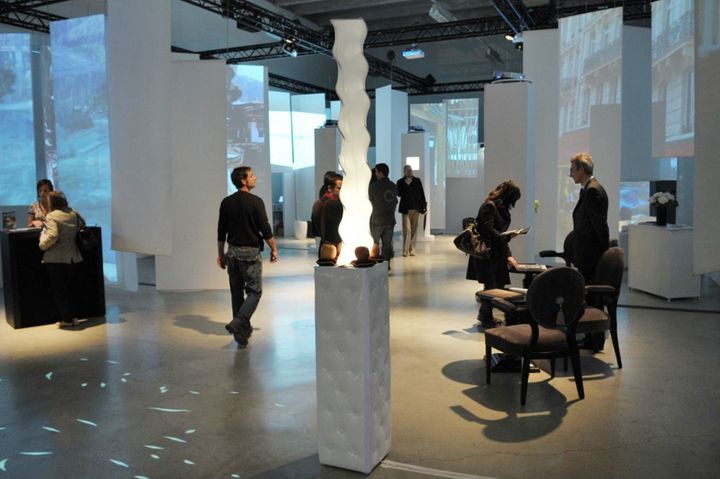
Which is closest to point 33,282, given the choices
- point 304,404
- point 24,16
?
point 304,404

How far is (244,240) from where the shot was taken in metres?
5.25

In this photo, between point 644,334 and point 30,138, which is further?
point 30,138

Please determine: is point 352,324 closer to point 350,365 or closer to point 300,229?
point 350,365

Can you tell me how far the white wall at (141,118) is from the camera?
18.2ft

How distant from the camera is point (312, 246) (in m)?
13.6

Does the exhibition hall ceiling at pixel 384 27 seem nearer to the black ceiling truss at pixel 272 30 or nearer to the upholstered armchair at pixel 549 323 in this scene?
the black ceiling truss at pixel 272 30

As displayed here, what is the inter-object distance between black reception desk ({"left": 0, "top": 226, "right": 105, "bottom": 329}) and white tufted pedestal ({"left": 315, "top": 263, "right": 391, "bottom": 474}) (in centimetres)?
426

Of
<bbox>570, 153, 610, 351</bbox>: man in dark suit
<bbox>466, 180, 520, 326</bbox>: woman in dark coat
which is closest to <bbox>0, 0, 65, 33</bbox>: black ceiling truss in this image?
<bbox>466, 180, 520, 326</bbox>: woman in dark coat

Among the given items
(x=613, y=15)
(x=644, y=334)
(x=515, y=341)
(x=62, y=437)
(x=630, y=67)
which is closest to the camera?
(x=62, y=437)

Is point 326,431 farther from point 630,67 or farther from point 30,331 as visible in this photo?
point 630,67

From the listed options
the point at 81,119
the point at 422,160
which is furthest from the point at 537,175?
the point at 81,119

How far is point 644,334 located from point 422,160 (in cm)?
960

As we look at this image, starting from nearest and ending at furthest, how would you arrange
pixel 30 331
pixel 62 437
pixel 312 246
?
1. pixel 62 437
2. pixel 30 331
3. pixel 312 246

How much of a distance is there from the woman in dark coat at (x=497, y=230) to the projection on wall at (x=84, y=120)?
4.44m
